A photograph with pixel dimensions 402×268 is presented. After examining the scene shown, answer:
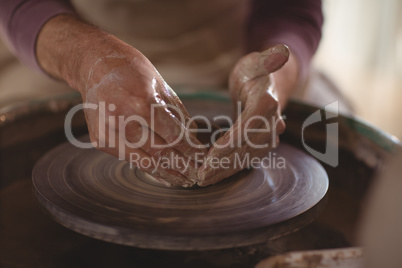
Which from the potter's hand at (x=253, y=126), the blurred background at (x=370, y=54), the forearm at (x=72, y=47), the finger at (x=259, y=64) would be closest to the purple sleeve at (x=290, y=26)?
the finger at (x=259, y=64)

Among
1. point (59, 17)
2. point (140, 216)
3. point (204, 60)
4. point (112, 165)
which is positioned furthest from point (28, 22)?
point (204, 60)

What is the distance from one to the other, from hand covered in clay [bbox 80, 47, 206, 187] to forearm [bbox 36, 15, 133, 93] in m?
0.05

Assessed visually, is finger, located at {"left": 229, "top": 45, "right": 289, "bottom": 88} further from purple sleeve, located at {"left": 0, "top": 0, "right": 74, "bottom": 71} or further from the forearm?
purple sleeve, located at {"left": 0, "top": 0, "right": 74, "bottom": 71}

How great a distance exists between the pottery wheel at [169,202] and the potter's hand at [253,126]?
50mm

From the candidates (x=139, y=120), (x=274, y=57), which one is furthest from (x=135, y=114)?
(x=274, y=57)

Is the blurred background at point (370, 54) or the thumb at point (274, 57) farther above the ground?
the thumb at point (274, 57)

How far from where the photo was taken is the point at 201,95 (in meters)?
1.51

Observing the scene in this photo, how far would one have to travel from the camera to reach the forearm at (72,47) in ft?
3.08

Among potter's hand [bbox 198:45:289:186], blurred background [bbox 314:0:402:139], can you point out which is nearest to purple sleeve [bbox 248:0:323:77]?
potter's hand [bbox 198:45:289:186]

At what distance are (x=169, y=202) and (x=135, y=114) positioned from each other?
7.3 inches

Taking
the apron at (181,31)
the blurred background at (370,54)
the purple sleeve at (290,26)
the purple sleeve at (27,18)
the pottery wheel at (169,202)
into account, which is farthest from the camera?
the blurred background at (370,54)

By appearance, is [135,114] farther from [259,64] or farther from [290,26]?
[290,26]

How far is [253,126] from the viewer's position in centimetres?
94

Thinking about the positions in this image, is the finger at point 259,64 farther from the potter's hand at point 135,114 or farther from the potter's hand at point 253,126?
the potter's hand at point 135,114
